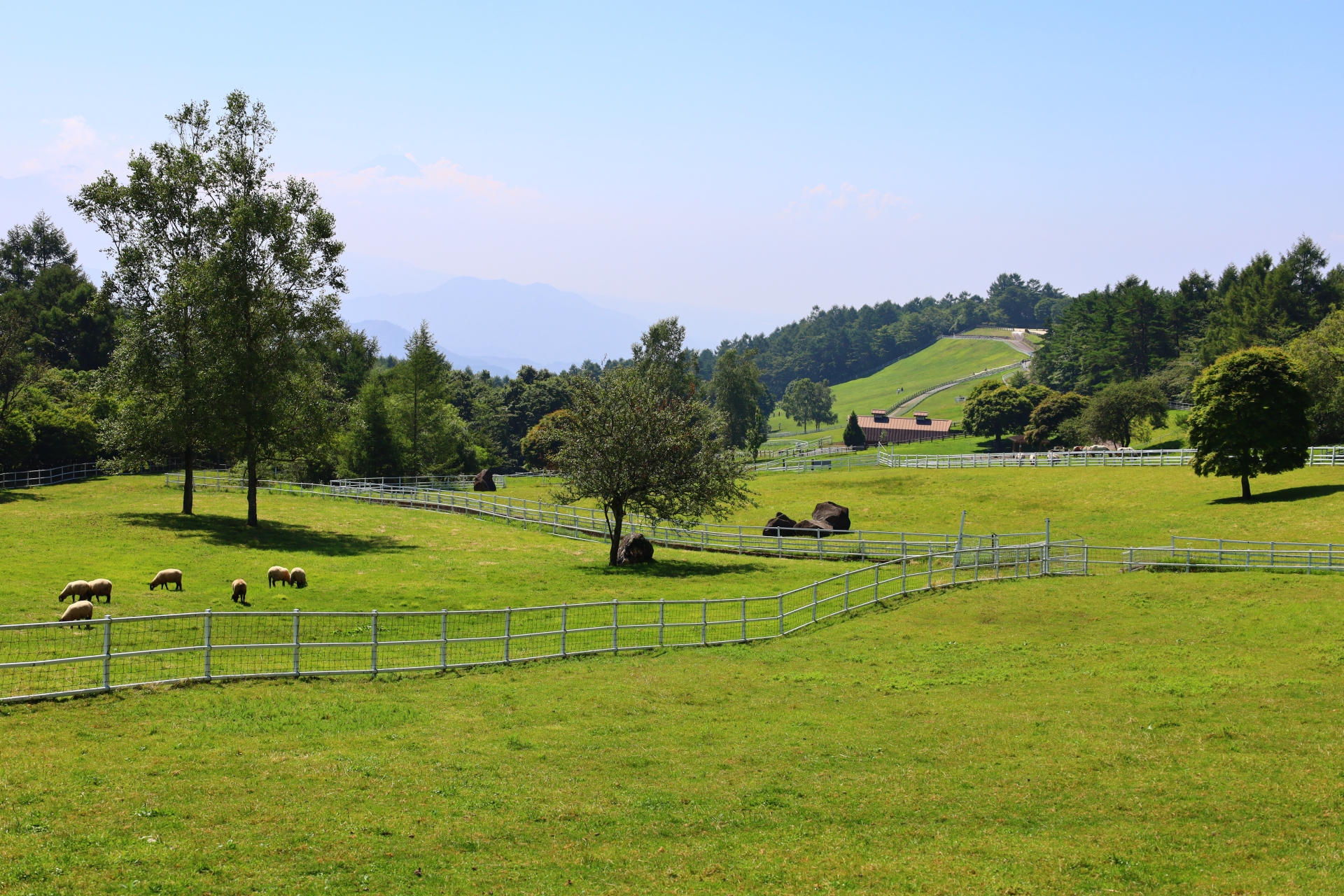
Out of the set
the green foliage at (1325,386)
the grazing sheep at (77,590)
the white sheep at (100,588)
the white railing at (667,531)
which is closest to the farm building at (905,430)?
the green foliage at (1325,386)

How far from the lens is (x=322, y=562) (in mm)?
37375

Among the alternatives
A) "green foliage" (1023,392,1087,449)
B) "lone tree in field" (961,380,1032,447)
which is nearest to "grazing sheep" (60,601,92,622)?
"green foliage" (1023,392,1087,449)

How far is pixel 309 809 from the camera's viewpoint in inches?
476

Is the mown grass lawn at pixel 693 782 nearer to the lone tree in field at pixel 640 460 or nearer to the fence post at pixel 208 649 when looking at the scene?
the fence post at pixel 208 649

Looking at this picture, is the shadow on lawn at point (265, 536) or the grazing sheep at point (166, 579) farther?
the shadow on lawn at point (265, 536)

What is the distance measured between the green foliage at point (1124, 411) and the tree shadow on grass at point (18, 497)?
87593mm

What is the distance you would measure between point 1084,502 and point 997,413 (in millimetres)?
62567

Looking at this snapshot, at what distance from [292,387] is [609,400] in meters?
16.4

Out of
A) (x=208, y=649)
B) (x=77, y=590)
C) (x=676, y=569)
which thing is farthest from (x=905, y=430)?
(x=208, y=649)

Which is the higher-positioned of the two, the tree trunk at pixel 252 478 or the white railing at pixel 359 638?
the tree trunk at pixel 252 478

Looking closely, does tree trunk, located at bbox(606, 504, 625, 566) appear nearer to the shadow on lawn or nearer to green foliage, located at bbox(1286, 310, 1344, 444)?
the shadow on lawn

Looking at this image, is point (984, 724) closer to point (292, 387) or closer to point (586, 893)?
point (586, 893)

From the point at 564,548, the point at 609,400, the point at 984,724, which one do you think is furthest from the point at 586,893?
the point at 564,548

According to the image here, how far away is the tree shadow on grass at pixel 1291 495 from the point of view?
164 feet
